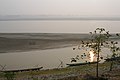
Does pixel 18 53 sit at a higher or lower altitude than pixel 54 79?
higher

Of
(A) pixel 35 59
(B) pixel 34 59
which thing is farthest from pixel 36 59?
(B) pixel 34 59

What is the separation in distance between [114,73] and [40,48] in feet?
103

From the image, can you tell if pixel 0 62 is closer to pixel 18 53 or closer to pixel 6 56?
pixel 6 56

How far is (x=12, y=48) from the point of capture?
54344 mm

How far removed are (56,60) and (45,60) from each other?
5.45 feet

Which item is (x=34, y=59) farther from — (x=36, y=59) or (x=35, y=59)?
(x=36, y=59)

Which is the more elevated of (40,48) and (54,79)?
(40,48)

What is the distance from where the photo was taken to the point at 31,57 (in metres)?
45.3

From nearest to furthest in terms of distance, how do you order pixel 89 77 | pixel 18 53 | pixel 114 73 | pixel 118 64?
1. pixel 89 77
2. pixel 114 73
3. pixel 118 64
4. pixel 18 53

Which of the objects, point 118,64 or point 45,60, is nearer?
point 118,64

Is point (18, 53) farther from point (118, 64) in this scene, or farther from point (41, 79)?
point (41, 79)

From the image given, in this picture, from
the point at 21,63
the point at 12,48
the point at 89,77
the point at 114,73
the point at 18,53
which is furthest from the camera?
the point at 12,48

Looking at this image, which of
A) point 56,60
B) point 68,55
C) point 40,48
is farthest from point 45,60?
point 40,48

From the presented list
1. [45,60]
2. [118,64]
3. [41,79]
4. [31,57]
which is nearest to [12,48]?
[31,57]
